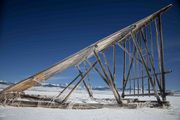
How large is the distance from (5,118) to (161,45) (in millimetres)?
8102

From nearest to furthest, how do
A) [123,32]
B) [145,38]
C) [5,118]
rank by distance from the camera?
[5,118] < [123,32] < [145,38]

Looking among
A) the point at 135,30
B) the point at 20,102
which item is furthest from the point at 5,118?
the point at 135,30

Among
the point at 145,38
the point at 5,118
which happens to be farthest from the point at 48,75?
the point at 145,38

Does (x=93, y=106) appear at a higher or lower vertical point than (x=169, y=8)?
lower

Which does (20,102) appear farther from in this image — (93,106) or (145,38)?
(145,38)

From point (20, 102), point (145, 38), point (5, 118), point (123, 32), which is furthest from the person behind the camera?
point (145, 38)

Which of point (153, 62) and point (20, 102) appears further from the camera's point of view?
point (153, 62)

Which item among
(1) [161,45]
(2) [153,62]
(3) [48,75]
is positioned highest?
(1) [161,45]

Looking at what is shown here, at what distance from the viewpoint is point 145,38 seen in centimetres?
1197

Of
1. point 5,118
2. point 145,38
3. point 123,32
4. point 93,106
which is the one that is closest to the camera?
point 5,118

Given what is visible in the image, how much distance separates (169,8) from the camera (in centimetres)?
1112

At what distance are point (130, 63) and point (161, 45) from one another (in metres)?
2.04

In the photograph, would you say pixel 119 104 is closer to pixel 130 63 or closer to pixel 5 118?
pixel 130 63

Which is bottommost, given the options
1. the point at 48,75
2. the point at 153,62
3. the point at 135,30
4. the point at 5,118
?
the point at 5,118
